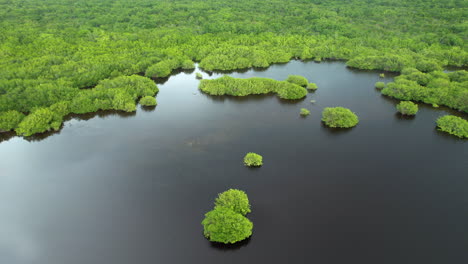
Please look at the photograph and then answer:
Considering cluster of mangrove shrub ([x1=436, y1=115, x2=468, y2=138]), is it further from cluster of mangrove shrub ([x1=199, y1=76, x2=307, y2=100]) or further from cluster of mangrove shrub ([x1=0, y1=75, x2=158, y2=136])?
cluster of mangrove shrub ([x1=0, y1=75, x2=158, y2=136])

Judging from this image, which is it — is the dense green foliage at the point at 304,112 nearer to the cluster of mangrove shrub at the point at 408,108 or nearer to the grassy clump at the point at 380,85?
the cluster of mangrove shrub at the point at 408,108

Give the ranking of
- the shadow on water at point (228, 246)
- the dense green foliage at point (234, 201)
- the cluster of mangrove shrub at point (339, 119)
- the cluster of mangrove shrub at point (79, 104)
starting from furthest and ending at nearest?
the cluster of mangrove shrub at point (339, 119)
the cluster of mangrove shrub at point (79, 104)
the dense green foliage at point (234, 201)
the shadow on water at point (228, 246)

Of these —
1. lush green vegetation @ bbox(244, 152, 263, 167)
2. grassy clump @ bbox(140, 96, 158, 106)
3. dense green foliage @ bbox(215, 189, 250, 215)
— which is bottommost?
dense green foliage @ bbox(215, 189, 250, 215)

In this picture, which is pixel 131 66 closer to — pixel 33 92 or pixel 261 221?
pixel 33 92

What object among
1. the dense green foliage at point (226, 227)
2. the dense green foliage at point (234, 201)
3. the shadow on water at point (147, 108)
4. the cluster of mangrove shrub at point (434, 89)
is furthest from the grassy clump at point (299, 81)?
the dense green foliage at point (226, 227)

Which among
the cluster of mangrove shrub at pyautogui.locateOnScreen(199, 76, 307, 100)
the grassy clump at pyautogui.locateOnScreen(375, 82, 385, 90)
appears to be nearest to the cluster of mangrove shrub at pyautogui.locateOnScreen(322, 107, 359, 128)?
the cluster of mangrove shrub at pyautogui.locateOnScreen(199, 76, 307, 100)

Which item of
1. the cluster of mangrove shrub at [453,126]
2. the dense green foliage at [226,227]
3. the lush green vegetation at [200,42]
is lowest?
the dense green foliage at [226,227]

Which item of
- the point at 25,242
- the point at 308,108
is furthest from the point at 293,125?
the point at 25,242
